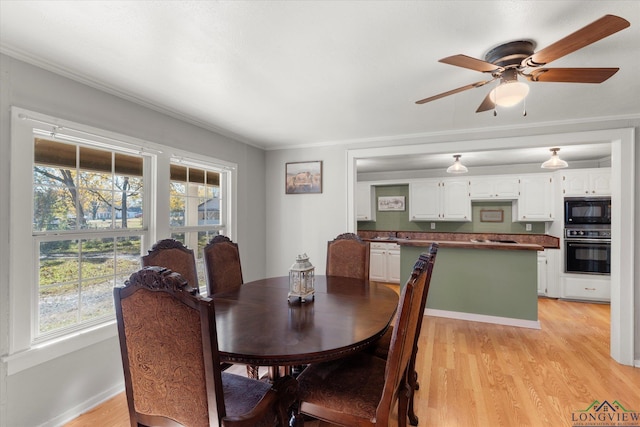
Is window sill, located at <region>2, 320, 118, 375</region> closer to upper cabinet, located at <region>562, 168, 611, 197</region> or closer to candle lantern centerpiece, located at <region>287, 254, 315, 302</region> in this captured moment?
candle lantern centerpiece, located at <region>287, 254, 315, 302</region>

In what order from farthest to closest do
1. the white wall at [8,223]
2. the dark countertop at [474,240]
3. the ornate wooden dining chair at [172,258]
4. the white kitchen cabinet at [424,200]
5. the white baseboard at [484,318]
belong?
the white kitchen cabinet at [424,200]
the dark countertop at [474,240]
the white baseboard at [484,318]
the ornate wooden dining chair at [172,258]
the white wall at [8,223]

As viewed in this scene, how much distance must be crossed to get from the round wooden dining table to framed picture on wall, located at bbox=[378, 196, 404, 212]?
408 cm

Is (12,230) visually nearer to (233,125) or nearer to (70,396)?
(70,396)

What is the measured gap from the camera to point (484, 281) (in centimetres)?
374

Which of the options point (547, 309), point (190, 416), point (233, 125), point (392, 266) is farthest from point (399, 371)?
point (392, 266)

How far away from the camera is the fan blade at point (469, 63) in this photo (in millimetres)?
1393

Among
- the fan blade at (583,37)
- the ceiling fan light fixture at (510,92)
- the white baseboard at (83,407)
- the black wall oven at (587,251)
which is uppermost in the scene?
the fan blade at (583,37)

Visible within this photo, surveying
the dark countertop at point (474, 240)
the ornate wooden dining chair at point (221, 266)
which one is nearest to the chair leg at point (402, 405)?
the ornate wooden dining chair at point (221, 266)

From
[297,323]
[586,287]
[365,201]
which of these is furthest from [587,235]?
[297,323]

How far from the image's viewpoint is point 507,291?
3.64m

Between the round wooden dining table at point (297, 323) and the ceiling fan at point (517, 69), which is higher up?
the ceiling fan at point (517, 69)

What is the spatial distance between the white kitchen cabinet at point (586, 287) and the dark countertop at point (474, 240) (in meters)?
0.54

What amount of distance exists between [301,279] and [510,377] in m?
2.05

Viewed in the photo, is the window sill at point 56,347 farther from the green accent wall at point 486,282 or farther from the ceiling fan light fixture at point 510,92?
the green accent wall at point 486,282
